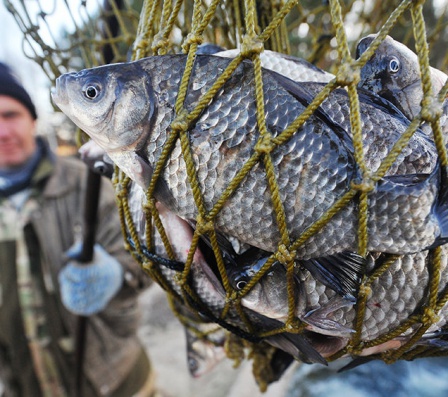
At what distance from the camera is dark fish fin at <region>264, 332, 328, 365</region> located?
524 mm

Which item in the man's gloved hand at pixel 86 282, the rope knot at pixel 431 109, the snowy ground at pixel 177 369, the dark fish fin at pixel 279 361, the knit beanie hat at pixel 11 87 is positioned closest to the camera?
the rope knot at pixel 431 109

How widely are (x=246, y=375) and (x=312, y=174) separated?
1820 millimetres

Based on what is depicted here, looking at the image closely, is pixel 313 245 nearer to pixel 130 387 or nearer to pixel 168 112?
pixel 168 112

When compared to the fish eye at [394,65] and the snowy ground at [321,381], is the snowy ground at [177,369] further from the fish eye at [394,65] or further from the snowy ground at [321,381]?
the fish eye at [394,65]

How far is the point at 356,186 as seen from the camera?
407 millimetres

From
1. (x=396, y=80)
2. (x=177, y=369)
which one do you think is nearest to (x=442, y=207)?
(x=396, y=80)

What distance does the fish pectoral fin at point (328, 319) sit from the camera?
478 mm

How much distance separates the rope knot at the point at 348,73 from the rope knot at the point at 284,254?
172mm

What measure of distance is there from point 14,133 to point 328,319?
60.4 inches

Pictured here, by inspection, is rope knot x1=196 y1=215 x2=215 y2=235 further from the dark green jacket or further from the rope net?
the dark green jacket

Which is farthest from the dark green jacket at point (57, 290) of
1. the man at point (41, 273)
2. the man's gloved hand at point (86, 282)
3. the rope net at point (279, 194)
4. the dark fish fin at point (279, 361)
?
the rope net at point (279, 194)

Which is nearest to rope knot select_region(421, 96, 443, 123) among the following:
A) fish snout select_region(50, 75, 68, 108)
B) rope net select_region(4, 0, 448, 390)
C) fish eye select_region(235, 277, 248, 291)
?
rope net select_region(4, 0, 448, 390)

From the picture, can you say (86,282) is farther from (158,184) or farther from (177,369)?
(177,369)

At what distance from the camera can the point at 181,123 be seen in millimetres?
439
